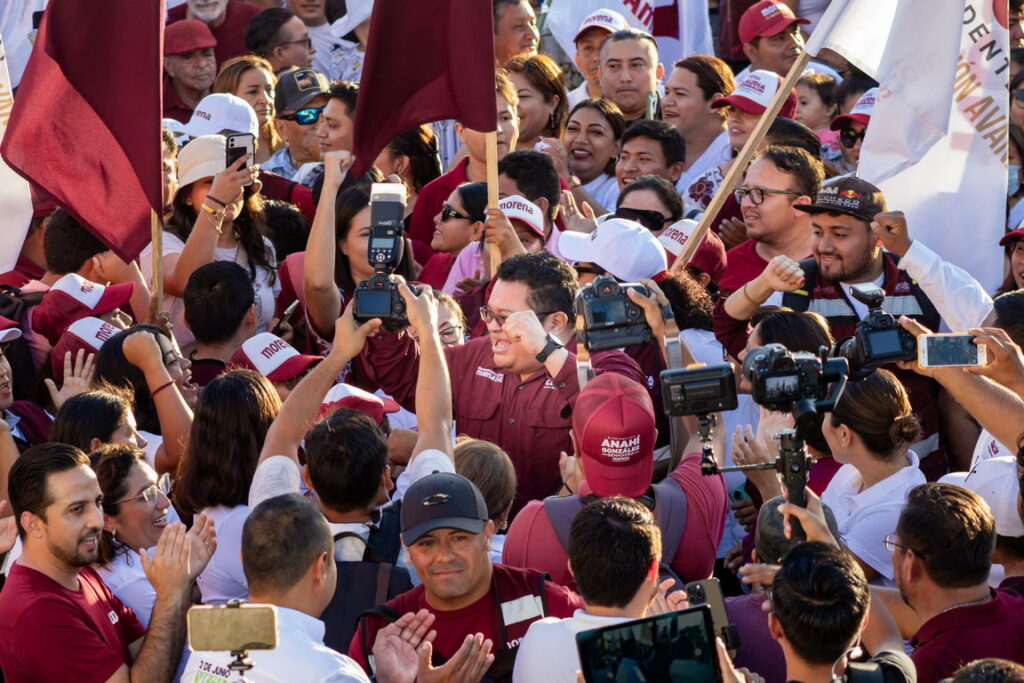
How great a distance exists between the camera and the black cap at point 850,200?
7.01 meters

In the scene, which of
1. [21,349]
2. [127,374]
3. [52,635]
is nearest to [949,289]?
[127,374]

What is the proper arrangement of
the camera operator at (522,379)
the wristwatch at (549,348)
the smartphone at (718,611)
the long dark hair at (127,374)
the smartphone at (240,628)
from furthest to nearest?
the long dark hair at (127,374), the camera operator at (522,379), the wristwatch at (549,348), the smartphone at (718,611), the smartphone at (240,628)

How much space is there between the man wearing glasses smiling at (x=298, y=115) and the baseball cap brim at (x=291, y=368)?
3024 mm

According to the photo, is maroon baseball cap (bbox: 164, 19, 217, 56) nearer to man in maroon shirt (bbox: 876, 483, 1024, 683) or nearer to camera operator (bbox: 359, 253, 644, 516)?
camera operator (bbox: 359, 253, 644, 516)

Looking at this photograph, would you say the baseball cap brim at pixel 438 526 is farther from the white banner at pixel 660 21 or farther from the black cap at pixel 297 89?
the white banner at pixel 660 21

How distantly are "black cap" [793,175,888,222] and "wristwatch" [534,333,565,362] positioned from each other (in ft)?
5.24

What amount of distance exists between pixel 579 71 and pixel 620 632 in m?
8.12

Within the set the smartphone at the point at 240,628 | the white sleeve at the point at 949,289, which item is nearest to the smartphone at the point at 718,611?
the smartphone at the point at 240,628

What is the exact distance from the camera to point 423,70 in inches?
289

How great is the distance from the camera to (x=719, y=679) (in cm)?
392

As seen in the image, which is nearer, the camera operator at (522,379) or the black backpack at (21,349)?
the camera operator at (522,379)

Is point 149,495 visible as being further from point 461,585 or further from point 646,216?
point 646,216

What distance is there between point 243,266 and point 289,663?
13.1 feet

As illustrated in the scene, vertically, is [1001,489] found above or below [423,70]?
below
